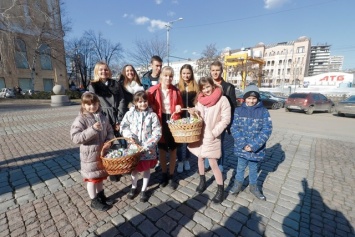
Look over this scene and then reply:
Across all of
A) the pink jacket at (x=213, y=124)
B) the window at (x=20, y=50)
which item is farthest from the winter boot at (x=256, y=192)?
the window at (x=20, y=50)

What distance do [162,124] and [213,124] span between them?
2.71ft

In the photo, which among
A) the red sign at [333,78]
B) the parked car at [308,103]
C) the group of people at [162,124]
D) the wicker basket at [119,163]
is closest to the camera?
the wicker basket at [119,163]

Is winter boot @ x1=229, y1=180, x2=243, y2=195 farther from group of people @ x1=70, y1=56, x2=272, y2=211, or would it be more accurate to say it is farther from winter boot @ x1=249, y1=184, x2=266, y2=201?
winter boot @ x1=249, y1=184, x2=266, y2=201

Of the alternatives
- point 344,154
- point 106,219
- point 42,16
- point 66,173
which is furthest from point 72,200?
point 42,16

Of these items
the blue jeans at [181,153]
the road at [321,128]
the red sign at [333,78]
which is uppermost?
the red sign at [333,78]

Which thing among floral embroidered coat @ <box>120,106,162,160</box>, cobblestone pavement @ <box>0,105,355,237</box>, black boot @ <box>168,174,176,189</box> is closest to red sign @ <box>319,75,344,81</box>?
cobblestone pavement @ <box>0,105,355,237</box>

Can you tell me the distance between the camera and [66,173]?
3539mm

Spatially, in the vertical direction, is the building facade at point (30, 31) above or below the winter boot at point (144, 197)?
above

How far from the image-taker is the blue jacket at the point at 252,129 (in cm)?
266

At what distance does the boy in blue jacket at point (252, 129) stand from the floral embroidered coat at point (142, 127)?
4.00 feet

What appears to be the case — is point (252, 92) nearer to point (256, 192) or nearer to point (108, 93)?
point (256, 192)

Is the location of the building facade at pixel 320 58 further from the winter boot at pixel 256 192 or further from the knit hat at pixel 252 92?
the winter boot at pixel 256 192

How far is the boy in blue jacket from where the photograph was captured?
8.75 ft

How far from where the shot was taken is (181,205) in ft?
8.67
